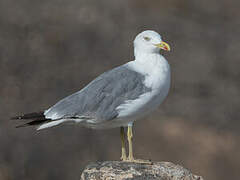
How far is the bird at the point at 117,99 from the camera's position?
571 cm

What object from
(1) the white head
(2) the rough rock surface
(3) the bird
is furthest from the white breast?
(2) the rough rock surface

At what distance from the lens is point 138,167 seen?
5781 mm

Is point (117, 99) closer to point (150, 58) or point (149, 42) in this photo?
point (150, 58)

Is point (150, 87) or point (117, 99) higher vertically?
point (150, 87)

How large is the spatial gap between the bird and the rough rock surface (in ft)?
0.65

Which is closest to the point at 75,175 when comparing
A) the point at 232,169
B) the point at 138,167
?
the point at 232,169

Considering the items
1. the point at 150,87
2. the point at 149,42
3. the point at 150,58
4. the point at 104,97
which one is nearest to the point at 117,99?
the point at 104,97

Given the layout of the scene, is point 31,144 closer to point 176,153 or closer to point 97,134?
point 97,134

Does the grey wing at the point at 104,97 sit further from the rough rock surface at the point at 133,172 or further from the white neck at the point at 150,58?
the rough rock surface at the point at 133,172

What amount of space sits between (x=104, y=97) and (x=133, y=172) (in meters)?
0.85

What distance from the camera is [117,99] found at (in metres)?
5.81

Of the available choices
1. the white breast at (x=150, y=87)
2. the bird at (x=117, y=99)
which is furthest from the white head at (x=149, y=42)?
the white breast at (x=150, y=87)

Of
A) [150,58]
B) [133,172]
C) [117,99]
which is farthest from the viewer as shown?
[150,58]

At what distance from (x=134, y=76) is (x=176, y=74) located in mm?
7763
